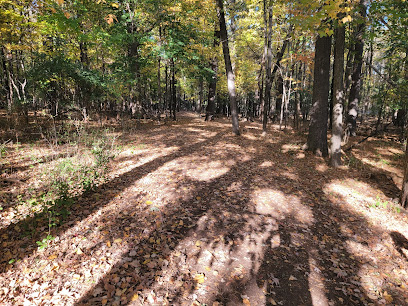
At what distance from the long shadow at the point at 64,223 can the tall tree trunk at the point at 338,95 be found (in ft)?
23.3

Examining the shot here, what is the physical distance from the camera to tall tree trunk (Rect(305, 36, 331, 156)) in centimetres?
909

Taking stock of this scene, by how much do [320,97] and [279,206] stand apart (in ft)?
20.4

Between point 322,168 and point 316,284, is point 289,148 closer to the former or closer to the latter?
point 322,168

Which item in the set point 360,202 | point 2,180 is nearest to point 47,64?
point 2,180

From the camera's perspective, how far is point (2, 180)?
584cm

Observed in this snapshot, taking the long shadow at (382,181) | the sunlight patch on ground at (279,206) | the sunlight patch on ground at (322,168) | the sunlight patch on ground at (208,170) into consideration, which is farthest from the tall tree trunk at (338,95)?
the sunlight patch on ground at (208,170)

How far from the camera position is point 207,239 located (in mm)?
4293

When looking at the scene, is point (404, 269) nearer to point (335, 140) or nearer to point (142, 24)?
point (335, 140)

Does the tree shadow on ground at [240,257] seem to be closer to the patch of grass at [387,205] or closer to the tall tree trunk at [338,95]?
the patch of grass at [387,205]

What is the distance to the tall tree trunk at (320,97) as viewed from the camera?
29.8 ft

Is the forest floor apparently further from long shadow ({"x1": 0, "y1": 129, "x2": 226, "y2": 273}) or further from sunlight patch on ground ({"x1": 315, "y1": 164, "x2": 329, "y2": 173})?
sunlight patch on ground ({"x1": 315, "y1": 164, "x2": 329, "y2": 173})

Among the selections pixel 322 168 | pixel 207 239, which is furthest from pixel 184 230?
pixel 322 168

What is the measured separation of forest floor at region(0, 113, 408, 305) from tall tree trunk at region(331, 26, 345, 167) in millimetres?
1311

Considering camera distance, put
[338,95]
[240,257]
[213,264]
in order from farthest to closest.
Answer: [338,95] < [240,257] < [213,264]
